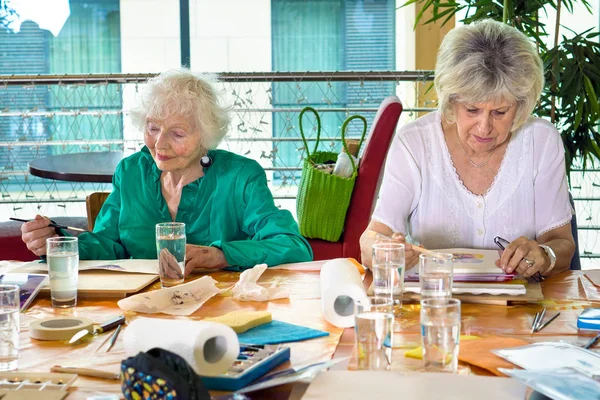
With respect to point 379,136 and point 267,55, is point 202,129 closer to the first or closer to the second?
point 379,136

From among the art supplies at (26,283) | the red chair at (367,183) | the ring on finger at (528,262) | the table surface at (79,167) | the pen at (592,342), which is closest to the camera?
the pen at (592,342)

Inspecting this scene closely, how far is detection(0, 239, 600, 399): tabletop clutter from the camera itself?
1.19 m

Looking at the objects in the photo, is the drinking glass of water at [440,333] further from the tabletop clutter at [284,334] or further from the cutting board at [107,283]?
the cutting board at [107,283]

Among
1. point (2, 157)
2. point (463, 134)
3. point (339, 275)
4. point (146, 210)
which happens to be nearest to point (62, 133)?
point (2, 157)

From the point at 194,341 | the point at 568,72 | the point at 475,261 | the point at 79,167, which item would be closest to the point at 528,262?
the point at 475,261

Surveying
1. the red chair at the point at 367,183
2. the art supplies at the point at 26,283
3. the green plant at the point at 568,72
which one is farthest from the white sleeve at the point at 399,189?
the green plant at the point at 568,72

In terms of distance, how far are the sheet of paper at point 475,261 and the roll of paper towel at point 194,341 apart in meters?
0.75

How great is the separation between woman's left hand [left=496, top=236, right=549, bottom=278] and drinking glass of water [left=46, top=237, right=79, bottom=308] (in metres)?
0.93

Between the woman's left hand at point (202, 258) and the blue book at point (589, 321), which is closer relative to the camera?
the blue book at point (589, 321)

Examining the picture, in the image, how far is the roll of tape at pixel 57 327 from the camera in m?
1.54

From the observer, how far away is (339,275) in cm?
163

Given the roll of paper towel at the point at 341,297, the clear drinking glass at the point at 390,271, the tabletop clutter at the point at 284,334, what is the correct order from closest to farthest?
the tabletop clutter at the point at 284,334 → the roll of paper towel at the point at 341,297 → the clear drinking glass at the point at 390,271

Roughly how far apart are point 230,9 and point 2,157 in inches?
91.3

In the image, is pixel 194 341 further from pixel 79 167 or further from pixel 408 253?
pixel 79 167
